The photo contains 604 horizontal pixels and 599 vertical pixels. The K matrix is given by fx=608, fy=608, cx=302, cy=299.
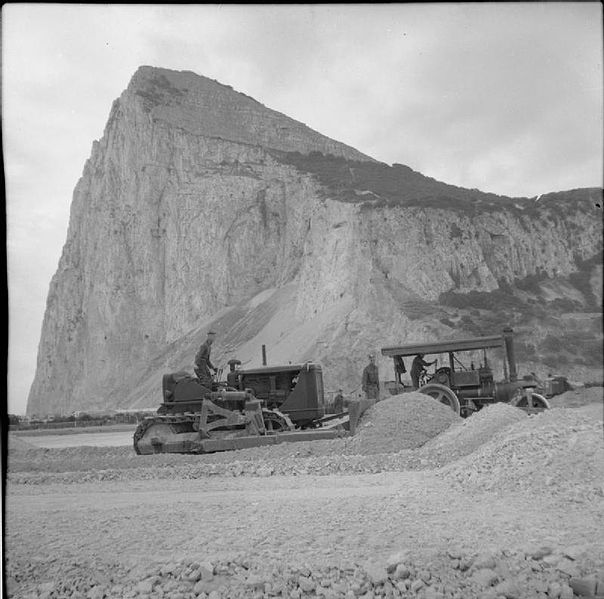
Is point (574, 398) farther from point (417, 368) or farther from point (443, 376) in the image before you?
point (417, 368)

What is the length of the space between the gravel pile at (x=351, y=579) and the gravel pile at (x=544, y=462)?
1.31 m

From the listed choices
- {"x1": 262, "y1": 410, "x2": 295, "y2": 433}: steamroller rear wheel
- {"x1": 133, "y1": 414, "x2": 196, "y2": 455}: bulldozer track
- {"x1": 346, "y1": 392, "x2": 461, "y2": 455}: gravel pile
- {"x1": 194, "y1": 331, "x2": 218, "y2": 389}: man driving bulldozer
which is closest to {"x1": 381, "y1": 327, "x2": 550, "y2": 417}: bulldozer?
{"x1": 346, "y1": 392, "x2": 461, "y2": 455}: gravel pile

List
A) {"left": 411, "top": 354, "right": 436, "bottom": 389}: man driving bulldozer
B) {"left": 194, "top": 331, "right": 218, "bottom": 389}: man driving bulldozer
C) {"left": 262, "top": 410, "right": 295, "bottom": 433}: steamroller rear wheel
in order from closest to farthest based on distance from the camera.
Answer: {"left": 194, "top": 331, "right": 218, "bottom": 389}: man driving bulldozer, {"left": 262, "top": 410, "right": 295, "bottom": 433}: steamroller rear wheel, {"left": 411, "top": 354, "right": 436, "bottom": 389}: man driving bulldozer

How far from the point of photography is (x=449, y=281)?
3959 cm

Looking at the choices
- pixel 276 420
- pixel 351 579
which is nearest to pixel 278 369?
pixel 276 420

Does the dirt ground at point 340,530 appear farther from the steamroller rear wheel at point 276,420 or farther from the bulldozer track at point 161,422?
the steamroller rear wheel at point 276,420

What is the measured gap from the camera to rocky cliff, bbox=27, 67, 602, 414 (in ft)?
124

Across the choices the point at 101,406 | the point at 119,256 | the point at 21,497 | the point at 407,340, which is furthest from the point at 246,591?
the point at 119,256

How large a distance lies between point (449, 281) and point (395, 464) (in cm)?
3280

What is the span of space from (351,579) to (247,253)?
52437 mm

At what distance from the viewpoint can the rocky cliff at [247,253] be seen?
37812mm

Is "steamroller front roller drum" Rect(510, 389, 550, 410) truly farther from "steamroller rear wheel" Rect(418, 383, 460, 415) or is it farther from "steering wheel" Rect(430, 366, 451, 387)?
"steering wheel" Rect(430, 366, 451, 387)

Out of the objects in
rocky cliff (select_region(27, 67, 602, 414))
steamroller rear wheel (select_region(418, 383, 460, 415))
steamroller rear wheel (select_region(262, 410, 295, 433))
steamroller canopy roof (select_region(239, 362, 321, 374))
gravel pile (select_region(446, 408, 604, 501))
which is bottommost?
gravel pile (select_region(446, 408, 604, 501))

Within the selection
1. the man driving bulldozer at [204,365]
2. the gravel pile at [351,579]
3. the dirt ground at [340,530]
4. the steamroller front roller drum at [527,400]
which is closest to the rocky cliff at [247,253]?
the steamroller front roller drum at [527,400]
